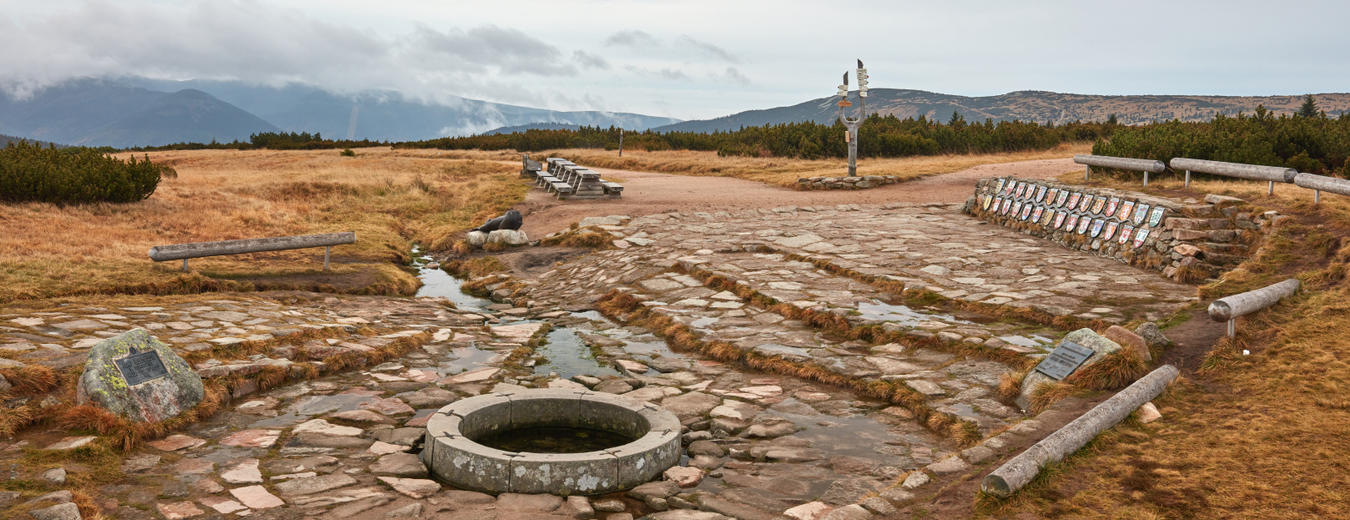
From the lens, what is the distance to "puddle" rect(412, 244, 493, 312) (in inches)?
421

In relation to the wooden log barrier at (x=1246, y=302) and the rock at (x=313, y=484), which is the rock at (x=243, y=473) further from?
the wooden log barrier at (x=1246, y=302)

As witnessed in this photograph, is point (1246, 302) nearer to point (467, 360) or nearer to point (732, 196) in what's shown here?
point (467, 360)

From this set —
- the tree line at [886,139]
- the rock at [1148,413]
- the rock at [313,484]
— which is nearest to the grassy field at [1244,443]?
the rock at [1148,413]

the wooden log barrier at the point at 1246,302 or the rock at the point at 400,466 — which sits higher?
the wooden log barrier at the point at 1246,302

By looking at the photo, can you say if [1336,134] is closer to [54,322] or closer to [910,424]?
[910,424]

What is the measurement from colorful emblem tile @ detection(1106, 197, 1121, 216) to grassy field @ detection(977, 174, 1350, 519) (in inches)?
164

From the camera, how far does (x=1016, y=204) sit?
1363 centimetres

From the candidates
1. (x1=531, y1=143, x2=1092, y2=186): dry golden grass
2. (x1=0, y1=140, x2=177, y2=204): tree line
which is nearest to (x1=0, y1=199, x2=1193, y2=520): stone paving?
(x1=0, y1=140, x2=177, y2=204): tree line

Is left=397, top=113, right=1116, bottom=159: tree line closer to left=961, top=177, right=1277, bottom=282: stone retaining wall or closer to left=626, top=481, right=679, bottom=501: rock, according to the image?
left=961, top=177, right=1277, bottom=282: stone retaining wall

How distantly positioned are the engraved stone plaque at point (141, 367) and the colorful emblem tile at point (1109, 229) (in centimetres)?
1047

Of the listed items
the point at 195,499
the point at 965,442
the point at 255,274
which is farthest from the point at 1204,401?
the point at 255,274

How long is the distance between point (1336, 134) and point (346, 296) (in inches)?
666

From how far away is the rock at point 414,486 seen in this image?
4.54m

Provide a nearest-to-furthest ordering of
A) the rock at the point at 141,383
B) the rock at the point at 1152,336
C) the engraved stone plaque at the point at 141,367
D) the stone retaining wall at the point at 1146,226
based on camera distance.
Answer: the rock at the point at 141,383, the engraved stone plaque at the point at 141,367, the rock at the point at 1152,336, the stone retaining wall at the point at 1146,226
